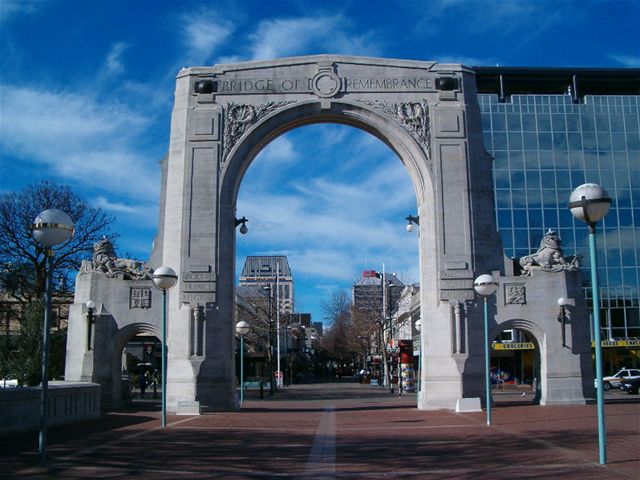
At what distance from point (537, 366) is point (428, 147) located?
1026 centimetres

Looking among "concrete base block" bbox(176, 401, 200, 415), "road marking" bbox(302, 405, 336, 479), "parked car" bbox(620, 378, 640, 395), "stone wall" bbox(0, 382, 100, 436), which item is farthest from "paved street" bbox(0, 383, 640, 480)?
"parked car" bbox(620, 378, 640, 395)

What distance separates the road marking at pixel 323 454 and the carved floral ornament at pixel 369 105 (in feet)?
45.0

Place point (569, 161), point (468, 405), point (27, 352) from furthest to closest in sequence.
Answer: point (569, 161) → point (27, 352) → point (468, 405)

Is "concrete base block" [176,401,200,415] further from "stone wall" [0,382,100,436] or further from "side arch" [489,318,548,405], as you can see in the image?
"side arch" [489,318,548,405]

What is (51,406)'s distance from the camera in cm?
2012

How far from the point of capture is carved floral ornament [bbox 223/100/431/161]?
31.4 m

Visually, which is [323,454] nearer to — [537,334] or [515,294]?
[515,294]

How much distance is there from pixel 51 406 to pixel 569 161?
56323 millimetres

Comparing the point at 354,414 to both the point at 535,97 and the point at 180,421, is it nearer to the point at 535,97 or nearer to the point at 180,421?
the point at 180,421

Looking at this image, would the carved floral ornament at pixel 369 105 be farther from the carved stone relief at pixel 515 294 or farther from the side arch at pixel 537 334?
the side arch at pixel 537 334

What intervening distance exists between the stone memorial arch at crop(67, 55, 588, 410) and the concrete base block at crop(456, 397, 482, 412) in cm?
187

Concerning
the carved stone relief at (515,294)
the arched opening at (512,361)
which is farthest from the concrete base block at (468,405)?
the arched opening at (512,361)

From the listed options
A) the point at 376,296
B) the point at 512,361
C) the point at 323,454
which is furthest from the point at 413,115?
the point at 376,296

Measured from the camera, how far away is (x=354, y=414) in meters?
27.3
